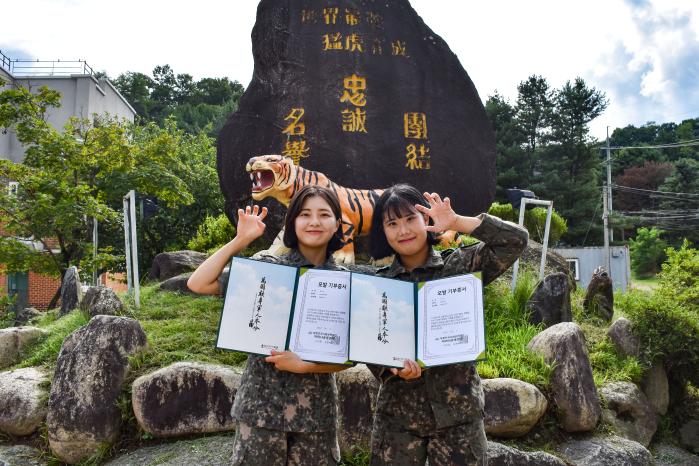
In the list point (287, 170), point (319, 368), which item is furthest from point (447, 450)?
point (287, 170)

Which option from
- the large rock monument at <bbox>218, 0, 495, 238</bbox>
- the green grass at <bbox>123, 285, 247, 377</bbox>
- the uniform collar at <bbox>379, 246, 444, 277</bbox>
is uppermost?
the large rock monument at <bbox>218, 0, 495, 238</bbox>

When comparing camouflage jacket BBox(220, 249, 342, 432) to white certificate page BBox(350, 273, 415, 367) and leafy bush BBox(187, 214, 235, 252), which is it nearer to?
white certificate page BBox(350, 273, 415, 367)

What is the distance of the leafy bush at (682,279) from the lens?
6867mm

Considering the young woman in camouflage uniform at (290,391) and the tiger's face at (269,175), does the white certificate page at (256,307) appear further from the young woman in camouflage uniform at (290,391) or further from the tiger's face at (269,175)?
the tiger's face at (269,175)

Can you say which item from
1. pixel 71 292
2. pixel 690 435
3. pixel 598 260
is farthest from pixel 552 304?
pixel 598 260

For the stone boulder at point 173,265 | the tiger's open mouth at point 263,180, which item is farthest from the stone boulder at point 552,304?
the stone boulder at point 173,265

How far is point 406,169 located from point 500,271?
15.5ft

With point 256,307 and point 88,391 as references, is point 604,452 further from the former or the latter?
point 88,391

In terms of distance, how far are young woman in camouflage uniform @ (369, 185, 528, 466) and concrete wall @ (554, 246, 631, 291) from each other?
16329 millimetres

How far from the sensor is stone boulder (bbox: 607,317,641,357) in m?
5.61

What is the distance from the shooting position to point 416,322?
241 centimetres

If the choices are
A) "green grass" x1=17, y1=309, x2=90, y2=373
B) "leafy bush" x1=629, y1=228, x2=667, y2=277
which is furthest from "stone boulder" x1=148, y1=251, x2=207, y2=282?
"leafy bush" x1=629, y1=228, x2=667, y2=277

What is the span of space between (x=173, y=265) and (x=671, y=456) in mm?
6750

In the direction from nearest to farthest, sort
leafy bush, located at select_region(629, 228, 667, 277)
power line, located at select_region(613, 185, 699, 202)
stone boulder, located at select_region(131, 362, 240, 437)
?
stone boulder, located at select_region(131, 362, 240, 437) → leafy bush, located at select_region(629, 228, 667, 277) → power line, located at select_region(613, 185, 699, 202)
